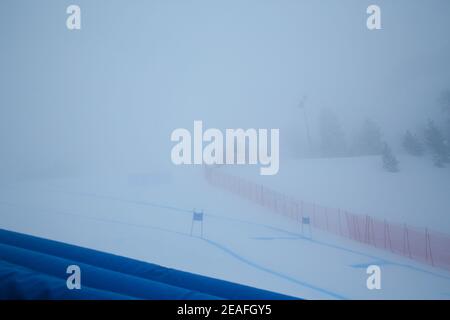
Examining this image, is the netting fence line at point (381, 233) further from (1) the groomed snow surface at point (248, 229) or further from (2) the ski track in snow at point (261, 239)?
(2) the ski track in snow at point (261, 239)

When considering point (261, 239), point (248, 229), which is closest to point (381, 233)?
point (261, 239)

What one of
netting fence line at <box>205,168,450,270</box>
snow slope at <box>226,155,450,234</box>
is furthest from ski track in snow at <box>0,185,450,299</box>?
snow slope at <box>226,155,450,234</box>

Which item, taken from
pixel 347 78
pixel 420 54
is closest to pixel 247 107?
pixel 347 78

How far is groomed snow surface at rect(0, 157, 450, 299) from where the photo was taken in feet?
20.9

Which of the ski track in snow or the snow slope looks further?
the snow slope

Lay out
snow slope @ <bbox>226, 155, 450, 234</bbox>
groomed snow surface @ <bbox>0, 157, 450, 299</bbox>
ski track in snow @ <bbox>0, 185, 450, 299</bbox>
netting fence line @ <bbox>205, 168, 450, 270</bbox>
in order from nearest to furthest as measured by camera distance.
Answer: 1. ski track in snow @ <bbox>0, 185, 450, 299</bbox>
2. groomed snow surface @ <bbox>0, 157, 450, 299</bbox>
3. netting fence line @ <bbox>205, 168, 450, 270</bbox>
4. snow slope @ <bbox>226, 155, 450, 234</bbox>

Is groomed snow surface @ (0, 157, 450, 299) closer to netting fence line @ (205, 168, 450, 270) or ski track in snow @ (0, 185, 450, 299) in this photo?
ski track in snow @ (0, 185, 450, 299)

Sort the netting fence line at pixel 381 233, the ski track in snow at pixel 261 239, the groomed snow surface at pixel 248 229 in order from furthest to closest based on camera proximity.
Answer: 1. the netting fence line at pixel 381 233
2. the groomed snow surface at pixel 248 229
3. the ski track in snow at pixel 261 239

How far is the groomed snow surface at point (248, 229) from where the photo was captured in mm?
6355

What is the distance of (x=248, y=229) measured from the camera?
10.3m

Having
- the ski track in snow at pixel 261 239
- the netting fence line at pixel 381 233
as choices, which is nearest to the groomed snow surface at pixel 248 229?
the ski track in snow at pixel 261 239

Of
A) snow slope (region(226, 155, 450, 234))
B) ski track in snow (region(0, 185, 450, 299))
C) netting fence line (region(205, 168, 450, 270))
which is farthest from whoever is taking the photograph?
snow slope (region(226, 155, 450, 234))

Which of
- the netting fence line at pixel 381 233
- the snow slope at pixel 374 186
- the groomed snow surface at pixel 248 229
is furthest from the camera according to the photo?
the snow slope at pixel 374 186

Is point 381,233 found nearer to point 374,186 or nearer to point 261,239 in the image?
point 261,239
